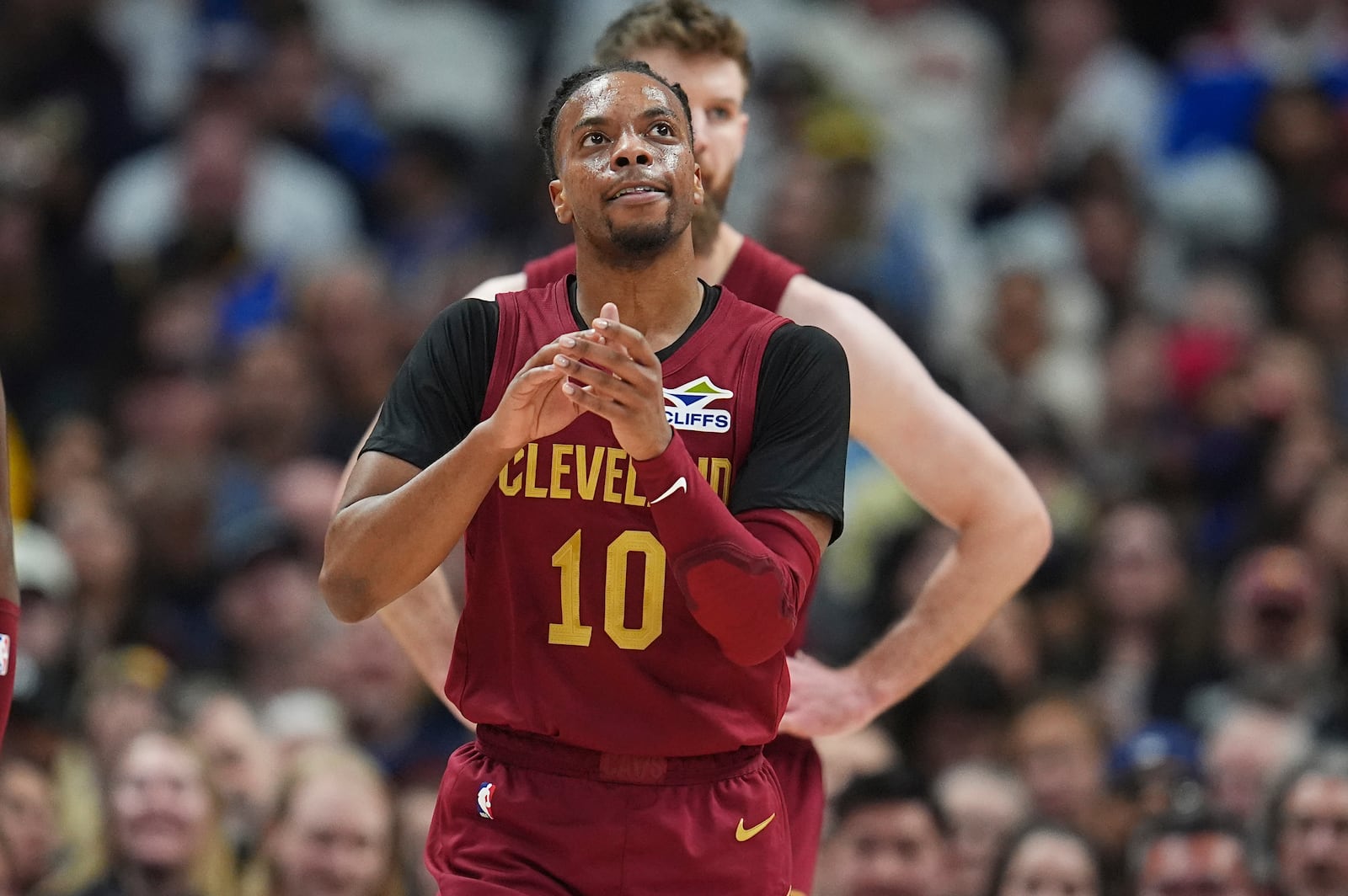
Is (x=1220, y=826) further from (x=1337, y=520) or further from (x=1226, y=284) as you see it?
(x=1226, y=284)

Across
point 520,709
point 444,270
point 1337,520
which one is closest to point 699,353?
point 520,709

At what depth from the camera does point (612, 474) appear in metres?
4.21

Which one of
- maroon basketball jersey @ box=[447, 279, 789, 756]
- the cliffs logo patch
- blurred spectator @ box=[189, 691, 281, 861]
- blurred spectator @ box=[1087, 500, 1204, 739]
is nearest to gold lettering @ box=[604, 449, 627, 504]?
maroon basketball jersey @ box=[447, 279, 789, 756]

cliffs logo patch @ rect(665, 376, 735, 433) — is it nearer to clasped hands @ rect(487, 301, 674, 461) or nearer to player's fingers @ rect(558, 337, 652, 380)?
clasped hands @ rect(487, 301, 674, 461)

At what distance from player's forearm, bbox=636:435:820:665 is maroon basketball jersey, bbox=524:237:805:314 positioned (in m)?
1.53

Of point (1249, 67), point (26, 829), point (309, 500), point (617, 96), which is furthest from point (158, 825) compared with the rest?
point (1249, 67)

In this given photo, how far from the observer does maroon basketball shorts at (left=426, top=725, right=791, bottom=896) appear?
4.20 metres

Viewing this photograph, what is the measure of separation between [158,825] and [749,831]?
12.5 feet

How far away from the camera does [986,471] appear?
5633 millimetres

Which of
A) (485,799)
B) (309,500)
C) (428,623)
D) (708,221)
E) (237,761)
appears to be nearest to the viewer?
(485,799)

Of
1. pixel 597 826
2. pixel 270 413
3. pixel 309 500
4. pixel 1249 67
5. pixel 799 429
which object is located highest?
pixel 1249 67

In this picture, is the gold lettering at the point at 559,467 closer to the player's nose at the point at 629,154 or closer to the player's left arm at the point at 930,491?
the player's nose at the point at 629,154

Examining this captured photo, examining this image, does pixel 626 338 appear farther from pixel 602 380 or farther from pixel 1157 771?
pixel 1157 771

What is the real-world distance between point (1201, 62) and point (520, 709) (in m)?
9.99
